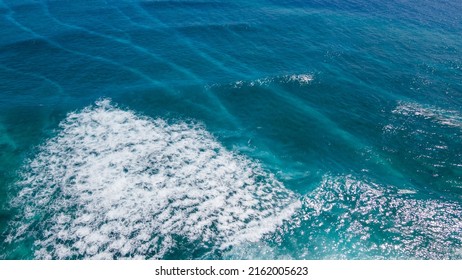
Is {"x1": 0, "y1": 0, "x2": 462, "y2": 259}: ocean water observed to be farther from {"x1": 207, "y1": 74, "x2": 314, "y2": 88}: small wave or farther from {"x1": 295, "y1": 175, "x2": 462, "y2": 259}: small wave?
{"x1": 207, "y1": 74, "x2": 314, "y2": 88}: small wave

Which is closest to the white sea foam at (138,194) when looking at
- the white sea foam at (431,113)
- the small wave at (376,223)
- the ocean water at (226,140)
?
the ocean water at (226,140)

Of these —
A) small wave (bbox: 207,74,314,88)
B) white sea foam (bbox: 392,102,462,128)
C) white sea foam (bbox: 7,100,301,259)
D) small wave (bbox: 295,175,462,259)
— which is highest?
white sea foam (bbox: 392,102,462,128)

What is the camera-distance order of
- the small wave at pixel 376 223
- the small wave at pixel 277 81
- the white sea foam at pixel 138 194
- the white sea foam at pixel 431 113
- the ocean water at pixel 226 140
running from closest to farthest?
the small wave at pixel 376 223
the white sea foam at pixel 138 194
the ocean water at pixel 226 140
the white sea foam at pixel 431 113
the small wave at pixel 277 81

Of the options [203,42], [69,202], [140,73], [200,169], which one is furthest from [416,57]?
[69,202]

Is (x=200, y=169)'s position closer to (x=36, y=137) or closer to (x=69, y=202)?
(x=69, y=202)

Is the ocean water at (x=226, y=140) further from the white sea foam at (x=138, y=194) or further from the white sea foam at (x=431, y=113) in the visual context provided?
the white sea foam at (x=431, y=113)

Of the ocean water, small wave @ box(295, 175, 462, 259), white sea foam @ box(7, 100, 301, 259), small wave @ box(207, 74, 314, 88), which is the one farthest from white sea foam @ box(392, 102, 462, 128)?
white sea foam @ box(7, 100, 301, 259)
